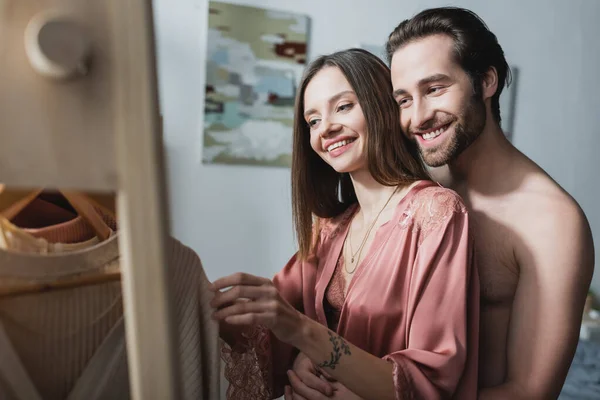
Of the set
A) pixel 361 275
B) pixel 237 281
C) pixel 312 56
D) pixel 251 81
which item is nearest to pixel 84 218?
pixel 237 281

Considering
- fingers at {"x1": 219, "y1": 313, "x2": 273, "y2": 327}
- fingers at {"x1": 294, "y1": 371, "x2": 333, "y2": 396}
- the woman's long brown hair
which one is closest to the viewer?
fingers at {"x1": 219, "y1": 313, "x2": 273, "y2": 327}

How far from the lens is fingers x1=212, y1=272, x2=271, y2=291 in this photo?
2.61 feet

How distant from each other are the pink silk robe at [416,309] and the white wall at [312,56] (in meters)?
1.08

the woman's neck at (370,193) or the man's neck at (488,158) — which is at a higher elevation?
the man's neck at (488,158)

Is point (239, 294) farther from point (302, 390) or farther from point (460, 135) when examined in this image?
point (460, 135)

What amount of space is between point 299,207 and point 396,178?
0.26 meters

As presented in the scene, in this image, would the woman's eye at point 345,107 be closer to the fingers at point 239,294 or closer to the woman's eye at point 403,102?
the woman's eye at point 403,102

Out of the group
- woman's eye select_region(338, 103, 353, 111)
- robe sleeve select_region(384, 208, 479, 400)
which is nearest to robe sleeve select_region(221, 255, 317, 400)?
robe sleeve select_region(384, 208, 479, 400)

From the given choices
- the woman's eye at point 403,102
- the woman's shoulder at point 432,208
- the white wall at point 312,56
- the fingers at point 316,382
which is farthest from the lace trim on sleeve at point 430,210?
the white wall at point 312,56

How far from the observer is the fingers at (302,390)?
3.28ft

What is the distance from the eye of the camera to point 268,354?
1.09 meters

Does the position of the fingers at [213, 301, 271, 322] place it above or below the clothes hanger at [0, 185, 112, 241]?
below

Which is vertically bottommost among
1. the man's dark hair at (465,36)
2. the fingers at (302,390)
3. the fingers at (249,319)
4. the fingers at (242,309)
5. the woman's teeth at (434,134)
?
the fingers at (302,390)

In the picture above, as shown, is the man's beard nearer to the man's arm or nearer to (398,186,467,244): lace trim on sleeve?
(398,186,467,244): lace trim on sleeve
